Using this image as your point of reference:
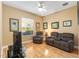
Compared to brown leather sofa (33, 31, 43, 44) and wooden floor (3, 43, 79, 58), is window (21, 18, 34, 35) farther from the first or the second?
wooden floor (3, 43, 79, 58)

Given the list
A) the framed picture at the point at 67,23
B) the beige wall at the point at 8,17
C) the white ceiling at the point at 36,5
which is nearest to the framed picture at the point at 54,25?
the framed picture at the point at 67,23

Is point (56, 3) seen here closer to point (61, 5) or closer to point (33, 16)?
point (61, 5)

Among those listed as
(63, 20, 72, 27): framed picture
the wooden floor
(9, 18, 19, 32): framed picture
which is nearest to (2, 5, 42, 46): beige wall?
(9, 18, 19, 32): framed picture

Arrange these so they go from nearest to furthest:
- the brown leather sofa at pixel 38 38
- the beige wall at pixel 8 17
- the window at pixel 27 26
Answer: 1. the beige wall at pixel 8 17
2. the window at pixel 27 26
3. the brown leather sofa at pixel 38 38

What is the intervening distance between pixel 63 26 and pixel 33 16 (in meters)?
0.87

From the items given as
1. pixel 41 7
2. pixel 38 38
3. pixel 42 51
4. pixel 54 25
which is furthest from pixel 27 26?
pixel 42 51

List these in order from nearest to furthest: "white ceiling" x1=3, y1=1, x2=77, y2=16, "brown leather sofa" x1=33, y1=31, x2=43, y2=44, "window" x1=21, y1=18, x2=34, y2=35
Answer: "white ceiling" x1=3, y1=1, x2=77, y2=16 < "window" x1=21, y1=18, x2=34, y2=35 < "brown leather sofa" x1=33, y1=31, x2=43, y2=44

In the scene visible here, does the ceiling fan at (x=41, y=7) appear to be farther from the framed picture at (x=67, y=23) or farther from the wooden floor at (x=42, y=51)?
the wooden floor at (x=42, y=51)

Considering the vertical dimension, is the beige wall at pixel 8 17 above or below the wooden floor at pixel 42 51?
above

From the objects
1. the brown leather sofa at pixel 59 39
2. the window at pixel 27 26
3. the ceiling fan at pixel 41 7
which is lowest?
the brown leather sofa at pixel 59 39

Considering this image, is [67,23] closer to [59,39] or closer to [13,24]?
[59,39]

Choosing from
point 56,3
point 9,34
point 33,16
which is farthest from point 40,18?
point 9,34

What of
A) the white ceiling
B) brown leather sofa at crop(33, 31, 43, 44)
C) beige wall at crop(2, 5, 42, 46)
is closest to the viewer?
beige wall at crop(2, 5, 42, 46)

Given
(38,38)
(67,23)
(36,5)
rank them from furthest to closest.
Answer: (38,38), (67,23), (36,5)
